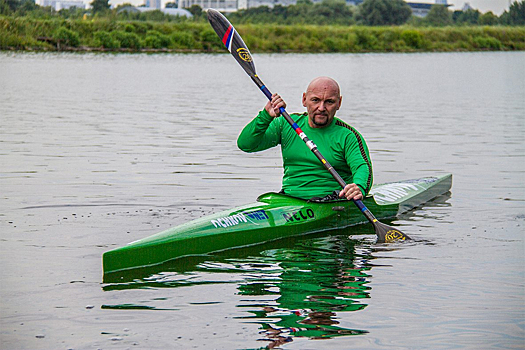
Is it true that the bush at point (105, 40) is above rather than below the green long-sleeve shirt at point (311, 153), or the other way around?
above

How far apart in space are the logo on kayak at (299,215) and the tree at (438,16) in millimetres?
70998

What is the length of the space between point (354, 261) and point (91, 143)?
829 cm

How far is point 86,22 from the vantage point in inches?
1939

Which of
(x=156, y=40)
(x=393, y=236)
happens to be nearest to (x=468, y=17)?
(x=156, y=40)

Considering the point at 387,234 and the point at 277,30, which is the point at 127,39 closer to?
the point at 277,30

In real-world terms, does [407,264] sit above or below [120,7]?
below

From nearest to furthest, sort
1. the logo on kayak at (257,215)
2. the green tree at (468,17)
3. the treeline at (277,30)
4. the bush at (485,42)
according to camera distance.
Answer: the logo on kayak at (257,215)
the treeline at (277,30)
the bush at (485,42)
the green tree at (468,17)

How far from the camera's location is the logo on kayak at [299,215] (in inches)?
319

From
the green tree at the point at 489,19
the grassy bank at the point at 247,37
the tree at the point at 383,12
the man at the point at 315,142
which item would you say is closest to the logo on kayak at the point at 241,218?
the man at the point at 315,142

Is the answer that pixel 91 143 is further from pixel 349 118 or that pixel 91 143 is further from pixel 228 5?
pixel 228 5

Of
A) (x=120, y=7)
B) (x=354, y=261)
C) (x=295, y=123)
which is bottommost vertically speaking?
(x=354, y=261)

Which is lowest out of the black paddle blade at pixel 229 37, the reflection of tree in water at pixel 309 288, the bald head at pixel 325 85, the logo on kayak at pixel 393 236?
the reflection of tree in water at pixel 309 288

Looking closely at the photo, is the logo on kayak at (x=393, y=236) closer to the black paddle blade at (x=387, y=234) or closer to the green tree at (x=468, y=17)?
the black paddle blade at (x=387, y=234)

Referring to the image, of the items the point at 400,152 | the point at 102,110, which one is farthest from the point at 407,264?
the point at 102,110
